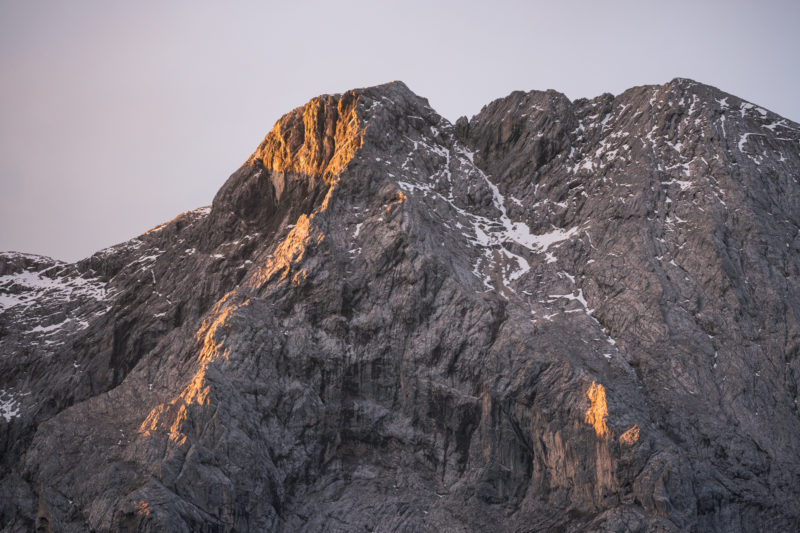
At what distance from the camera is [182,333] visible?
267 ft

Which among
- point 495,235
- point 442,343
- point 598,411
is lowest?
point 598,411

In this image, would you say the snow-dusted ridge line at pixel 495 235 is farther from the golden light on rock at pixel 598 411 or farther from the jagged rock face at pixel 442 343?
the golden light on rock at pixel 598 411

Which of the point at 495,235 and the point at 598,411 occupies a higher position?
the point at 495,235

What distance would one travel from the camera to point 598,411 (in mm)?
64312

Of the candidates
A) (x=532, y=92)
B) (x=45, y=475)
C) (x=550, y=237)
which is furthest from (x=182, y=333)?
(x=532, y=92)

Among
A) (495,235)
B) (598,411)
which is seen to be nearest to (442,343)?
(598,411)

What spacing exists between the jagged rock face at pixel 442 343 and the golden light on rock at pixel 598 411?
7.8 inches

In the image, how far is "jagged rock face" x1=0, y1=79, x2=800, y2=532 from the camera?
2504 inches

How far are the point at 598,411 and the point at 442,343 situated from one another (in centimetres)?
1576

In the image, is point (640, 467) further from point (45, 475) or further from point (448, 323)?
point (45, 475)

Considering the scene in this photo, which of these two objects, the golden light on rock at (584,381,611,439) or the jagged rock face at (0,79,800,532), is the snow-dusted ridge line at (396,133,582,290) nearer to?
the jagged rock face at (0,79,800,532)

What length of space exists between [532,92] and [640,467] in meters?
57.2

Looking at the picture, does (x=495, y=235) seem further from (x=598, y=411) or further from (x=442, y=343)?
(x=598, y=411)

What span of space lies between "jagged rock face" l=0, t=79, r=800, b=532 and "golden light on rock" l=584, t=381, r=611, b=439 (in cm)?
20
